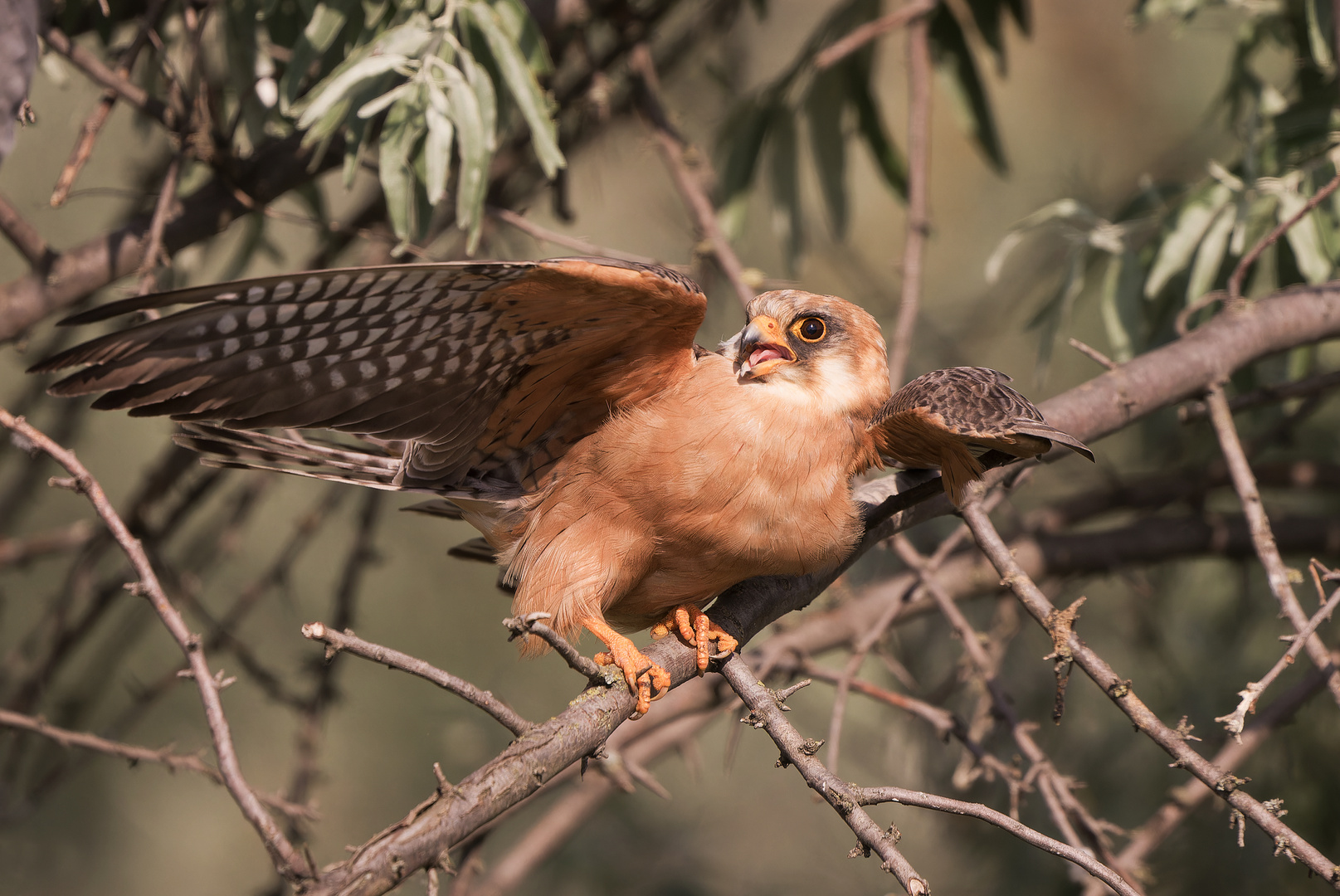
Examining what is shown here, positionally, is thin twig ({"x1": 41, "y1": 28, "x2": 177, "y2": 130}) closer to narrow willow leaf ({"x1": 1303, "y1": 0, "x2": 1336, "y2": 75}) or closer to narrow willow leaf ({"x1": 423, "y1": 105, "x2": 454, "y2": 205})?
narrow willow leaf ({"x1": 423, "y1": 105, "x2": 454, "y2": 205})

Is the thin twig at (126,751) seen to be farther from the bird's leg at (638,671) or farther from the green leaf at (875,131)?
the green leaf at (875,131)

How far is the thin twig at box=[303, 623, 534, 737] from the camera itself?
5.52 feet

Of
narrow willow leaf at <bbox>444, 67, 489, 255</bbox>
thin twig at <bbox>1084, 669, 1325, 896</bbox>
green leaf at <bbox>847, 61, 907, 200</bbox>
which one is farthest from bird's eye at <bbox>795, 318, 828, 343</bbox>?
green leaf at <bbox>847, 61, 907, 200</bbox>

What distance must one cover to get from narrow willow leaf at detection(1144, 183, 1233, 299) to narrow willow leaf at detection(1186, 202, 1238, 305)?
0.02 meters

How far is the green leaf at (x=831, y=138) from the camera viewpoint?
4531 mm

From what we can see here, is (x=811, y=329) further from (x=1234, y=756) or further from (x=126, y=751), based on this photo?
(x=126, y=751)

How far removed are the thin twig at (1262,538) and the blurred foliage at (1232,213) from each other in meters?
0.60

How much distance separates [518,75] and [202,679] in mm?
1826

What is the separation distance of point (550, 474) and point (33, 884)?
768cm

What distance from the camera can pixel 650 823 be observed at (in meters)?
6.86

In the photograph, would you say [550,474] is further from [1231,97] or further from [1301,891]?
[1301,891]

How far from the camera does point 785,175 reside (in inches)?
176

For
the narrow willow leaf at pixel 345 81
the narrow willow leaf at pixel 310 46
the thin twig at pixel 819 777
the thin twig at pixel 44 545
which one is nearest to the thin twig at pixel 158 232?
the narrow willow leaf at pixel 310 46

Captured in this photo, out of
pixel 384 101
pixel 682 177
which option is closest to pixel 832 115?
pixel 682 177
